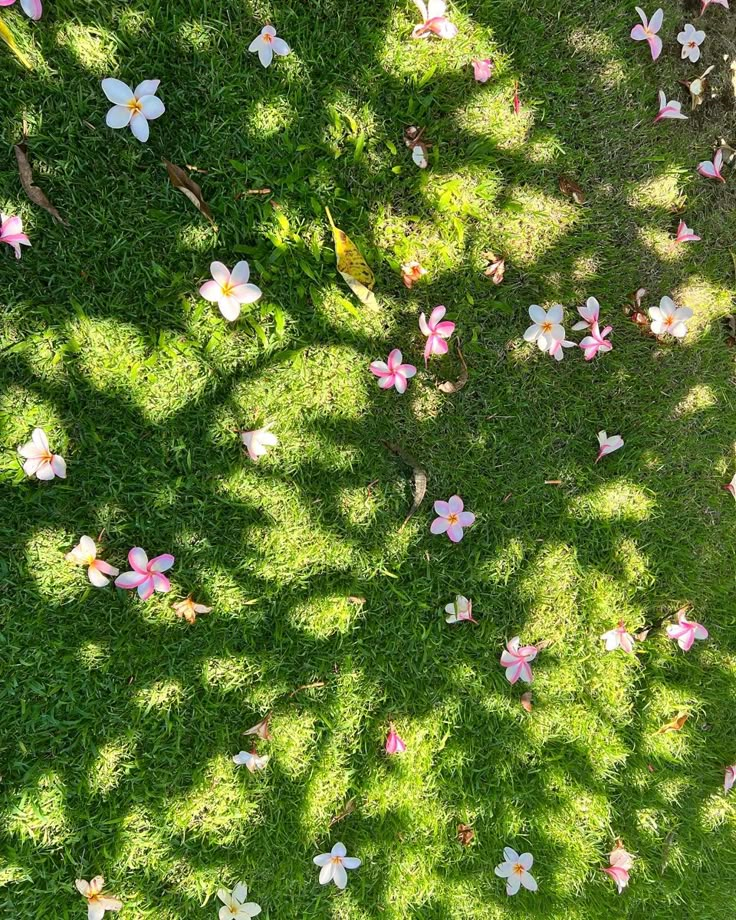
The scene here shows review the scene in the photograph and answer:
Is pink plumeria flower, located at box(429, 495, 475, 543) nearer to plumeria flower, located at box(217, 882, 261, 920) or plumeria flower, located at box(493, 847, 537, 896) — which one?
plumeria flower, located at box(493, 847, 537, 896)

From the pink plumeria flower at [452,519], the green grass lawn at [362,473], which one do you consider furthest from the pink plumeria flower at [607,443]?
the pink plumeria flower at [452,519]

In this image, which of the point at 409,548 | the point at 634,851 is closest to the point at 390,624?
the point at 409,548

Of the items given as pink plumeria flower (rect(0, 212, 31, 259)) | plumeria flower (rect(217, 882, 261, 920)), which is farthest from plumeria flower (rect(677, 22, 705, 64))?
plumeria flower (rect(217, 882, 261, 920))

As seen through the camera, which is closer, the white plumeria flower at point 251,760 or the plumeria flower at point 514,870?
the white plumeria flower at point 251,760

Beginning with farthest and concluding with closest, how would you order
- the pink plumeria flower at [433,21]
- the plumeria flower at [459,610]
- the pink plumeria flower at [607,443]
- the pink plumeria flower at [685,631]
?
the pink plumeria flower at [685,631], the pink plumeria flower at [607,443], the plumeria flower at [459,610], the pink plumeria flower at [433,21]

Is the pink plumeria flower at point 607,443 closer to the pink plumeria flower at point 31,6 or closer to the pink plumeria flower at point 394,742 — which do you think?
the pink plumeria flower at point 394,742

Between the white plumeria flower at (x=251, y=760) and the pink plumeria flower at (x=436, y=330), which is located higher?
the pink plumeria flower at (x=436, y=330)
